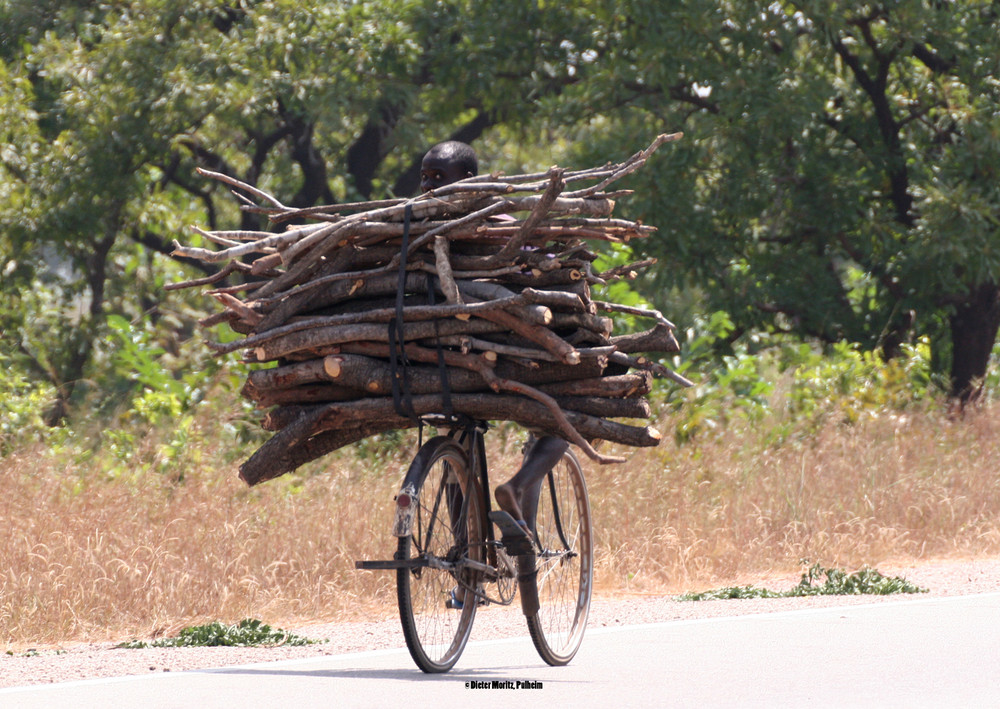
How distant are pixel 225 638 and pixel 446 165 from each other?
9.16 feet

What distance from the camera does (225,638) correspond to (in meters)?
7.90

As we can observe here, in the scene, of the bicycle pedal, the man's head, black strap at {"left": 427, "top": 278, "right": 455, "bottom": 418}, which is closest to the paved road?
the bicycle pedal

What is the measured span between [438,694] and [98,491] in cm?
536

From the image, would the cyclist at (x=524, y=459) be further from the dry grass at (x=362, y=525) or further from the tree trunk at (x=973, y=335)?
the tree trunk at (x=973, y=335)

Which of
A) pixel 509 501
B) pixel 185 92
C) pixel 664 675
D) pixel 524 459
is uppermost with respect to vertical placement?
pixel 185 92

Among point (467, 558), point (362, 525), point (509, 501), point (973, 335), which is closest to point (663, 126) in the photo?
point (973, 335)

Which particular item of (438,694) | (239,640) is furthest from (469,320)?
(239,640)

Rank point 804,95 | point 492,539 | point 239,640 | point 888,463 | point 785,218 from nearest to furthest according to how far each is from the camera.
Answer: point 492,539
point 239,640
point 888,463
point 804,95
point 785,218

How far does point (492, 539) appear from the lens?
695cm

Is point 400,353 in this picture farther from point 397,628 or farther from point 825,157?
point 825,157

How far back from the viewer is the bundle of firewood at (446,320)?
21.1 feet

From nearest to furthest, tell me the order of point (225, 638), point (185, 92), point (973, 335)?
point (225, 638), point (185, 92), point (973, 335)

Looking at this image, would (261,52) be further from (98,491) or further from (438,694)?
(438,694)

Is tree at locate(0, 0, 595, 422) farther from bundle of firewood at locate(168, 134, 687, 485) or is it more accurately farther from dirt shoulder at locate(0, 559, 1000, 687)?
bundle of firewood at locate(168, 134, 687, 485)
